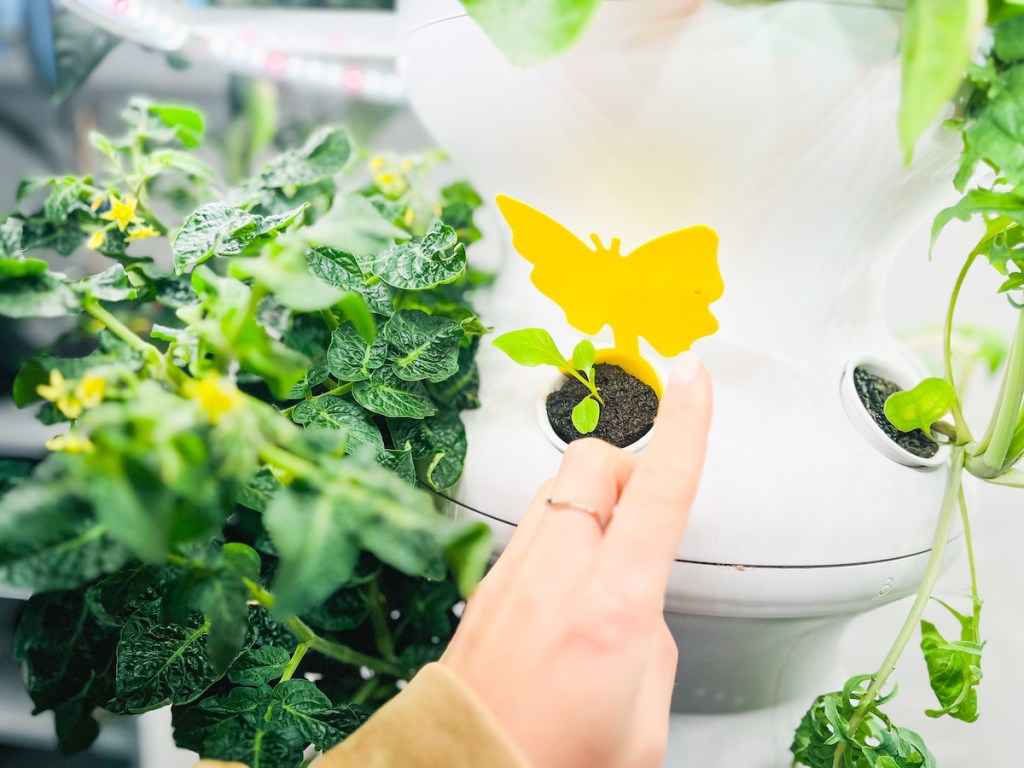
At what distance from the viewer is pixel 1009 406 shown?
481mm

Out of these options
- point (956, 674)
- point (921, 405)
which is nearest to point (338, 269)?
point (921, 405)

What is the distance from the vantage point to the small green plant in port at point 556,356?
49 centimetres

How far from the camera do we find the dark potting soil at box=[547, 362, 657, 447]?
0.51m

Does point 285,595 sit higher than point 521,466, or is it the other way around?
point 285,595

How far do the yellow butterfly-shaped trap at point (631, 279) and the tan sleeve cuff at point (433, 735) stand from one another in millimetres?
251

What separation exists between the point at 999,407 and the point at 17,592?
2.61ft

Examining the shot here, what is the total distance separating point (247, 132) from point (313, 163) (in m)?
0.42

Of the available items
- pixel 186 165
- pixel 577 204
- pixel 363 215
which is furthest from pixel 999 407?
pixel 186 165

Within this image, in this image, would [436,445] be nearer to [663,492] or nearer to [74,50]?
[663,492]

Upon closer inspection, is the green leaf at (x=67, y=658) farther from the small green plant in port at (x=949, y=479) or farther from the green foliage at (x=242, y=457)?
the small green plant in port at (x=949, y=479)

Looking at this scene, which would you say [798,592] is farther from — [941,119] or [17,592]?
[17,592]

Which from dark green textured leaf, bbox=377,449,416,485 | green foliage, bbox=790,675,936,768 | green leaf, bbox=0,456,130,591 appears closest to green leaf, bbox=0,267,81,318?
green leaf, bbox=0,456,130,591

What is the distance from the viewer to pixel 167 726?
2.36 ft

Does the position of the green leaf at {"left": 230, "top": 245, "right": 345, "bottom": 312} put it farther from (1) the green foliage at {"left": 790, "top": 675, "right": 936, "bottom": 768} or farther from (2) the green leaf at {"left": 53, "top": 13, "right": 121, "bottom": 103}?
(2) the green leaf at {"left": 53, "top": 13, "right": 121, "bottom": 103}
